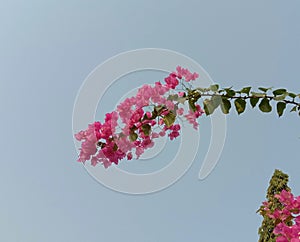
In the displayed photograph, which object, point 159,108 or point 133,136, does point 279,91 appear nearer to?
point 159,108

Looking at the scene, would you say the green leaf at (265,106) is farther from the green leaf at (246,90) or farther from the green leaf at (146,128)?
the green leaf at (146,128)

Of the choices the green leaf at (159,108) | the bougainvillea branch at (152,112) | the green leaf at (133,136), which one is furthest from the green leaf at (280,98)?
the green leaf at (133,136)

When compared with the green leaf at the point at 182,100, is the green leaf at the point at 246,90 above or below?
above

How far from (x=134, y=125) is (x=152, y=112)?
111mm

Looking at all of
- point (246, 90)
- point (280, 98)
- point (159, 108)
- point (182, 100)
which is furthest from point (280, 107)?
point (159, 108)

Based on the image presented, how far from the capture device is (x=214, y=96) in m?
1.65

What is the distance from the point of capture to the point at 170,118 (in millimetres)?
1715

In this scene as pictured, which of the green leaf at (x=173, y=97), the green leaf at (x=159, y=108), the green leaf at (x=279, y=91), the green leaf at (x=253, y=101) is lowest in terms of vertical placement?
the green leaf at (x=159, y=108)

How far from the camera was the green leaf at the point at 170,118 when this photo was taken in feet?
5.59

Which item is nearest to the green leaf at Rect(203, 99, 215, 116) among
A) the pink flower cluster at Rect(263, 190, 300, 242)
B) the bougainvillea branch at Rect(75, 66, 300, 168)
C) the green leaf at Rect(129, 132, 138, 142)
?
the bougainvillea branch at Rect(75, 66, 300, 168)

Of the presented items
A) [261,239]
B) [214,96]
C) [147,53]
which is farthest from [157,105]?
[261,239]

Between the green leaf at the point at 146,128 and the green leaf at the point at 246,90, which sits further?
the green leaf at the point at 146,128

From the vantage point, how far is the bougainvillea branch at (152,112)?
165 centimetres

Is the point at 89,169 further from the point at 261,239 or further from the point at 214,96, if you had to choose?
the point at 261,239
